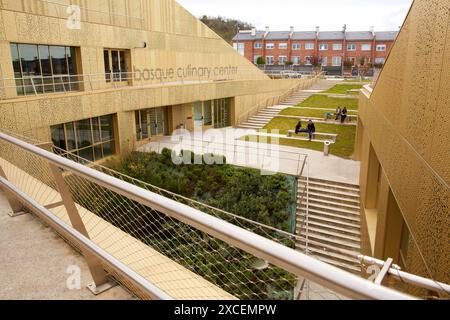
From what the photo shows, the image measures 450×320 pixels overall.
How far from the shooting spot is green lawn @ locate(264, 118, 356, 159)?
2081cm

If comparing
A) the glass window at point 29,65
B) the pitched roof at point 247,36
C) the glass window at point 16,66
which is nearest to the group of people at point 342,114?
the glass window at point 29,65

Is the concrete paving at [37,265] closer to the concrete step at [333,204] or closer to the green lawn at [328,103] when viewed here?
the concrete step at [333,204]

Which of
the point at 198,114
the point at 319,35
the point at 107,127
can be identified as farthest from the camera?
the point at 319,35

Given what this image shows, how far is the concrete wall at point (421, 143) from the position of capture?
146 inches

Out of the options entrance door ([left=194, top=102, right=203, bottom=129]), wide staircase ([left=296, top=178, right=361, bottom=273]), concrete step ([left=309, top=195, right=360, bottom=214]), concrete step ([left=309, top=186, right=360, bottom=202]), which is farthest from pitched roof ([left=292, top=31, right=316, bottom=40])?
concrete step ([left=309, top=195, right=360, bottom=214])

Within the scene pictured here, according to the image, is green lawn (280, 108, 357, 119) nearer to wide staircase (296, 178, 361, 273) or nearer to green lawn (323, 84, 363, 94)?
green lawn (323, 84, 363, 94)

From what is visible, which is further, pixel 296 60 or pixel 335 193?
pixel 296 60

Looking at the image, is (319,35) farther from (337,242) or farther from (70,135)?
(337,242)

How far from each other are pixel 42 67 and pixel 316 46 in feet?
169

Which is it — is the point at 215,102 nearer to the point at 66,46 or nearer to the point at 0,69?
the point at 66,46

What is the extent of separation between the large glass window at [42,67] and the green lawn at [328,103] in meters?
19.5

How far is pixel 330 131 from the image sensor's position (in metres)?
24.1

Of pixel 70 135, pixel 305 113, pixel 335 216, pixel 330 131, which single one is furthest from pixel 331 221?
pixel 305 113

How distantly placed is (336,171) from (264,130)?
839 cm
